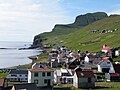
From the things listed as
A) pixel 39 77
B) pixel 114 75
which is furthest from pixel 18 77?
pixel 114 75

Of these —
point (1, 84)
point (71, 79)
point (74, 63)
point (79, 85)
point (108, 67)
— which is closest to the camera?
point (1, 84)

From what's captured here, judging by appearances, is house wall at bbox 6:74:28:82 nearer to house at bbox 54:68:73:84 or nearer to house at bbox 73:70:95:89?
house at bbox 54:68:73:84

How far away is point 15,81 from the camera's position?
7281 cm

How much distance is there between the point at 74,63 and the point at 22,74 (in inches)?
916

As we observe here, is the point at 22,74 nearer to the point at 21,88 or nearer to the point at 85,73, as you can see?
the point at 85,73

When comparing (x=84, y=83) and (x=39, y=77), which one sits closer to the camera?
(x=84, y=83)

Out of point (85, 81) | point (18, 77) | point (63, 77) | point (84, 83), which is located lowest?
point (84, 83)

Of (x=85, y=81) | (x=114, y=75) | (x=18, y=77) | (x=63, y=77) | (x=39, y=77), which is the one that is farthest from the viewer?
(x=18, y=77)

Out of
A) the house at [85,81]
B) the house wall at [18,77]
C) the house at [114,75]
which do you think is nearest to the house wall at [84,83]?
the house at [85,81]

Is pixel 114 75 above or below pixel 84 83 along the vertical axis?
above

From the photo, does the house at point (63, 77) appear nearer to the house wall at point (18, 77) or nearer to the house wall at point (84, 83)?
the house wall at point (84, 83)

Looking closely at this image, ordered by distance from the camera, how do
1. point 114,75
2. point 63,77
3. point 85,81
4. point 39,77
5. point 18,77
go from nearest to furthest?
1. point 85,81
2. point 39,77
3. point 63,77
4. point 114,75
5. point 18,77

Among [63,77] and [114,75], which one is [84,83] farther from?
[114,75]

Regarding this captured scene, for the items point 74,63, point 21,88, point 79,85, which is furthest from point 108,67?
point 21,88
